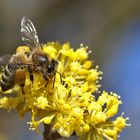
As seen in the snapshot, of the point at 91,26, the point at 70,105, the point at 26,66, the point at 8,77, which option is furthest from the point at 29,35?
the point at 91,26

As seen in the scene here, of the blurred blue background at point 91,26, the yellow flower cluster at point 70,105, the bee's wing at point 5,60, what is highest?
the blurred blue background at point 91,26

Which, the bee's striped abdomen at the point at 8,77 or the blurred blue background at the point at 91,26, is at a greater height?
the blurred blue background at the point at 91,26

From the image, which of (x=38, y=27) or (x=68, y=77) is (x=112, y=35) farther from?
(x=68, y=77)

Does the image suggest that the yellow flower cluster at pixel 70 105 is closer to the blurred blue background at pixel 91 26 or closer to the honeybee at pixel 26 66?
the honeybee at pixel 26 66

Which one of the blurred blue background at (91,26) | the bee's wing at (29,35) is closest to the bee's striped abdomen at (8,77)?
the bee's wing at (29,35)

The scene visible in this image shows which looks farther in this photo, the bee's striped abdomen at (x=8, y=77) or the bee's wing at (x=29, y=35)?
the bee's wing at (x=29, y=35)

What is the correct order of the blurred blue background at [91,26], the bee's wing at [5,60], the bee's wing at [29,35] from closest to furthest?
the bee's wing at [5,60]
the bee's wing at [29,35]
the blurred blue background at [91,26]

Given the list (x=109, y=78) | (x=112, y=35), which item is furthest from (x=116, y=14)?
(x=109, y=78)

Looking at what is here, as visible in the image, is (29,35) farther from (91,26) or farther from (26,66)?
(91,26)

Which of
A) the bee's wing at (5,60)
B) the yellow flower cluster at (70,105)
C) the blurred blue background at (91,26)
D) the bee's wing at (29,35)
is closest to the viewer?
the yellow flower cluster at (70,105)
